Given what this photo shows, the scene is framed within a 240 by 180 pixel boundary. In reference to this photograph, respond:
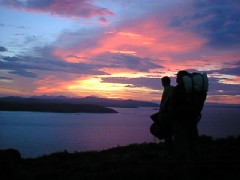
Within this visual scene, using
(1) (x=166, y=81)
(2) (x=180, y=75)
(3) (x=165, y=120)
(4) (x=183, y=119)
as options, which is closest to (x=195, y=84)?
(2) (x=180, y=75)

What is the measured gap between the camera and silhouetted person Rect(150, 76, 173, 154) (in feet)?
25.3

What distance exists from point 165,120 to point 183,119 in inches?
20.5

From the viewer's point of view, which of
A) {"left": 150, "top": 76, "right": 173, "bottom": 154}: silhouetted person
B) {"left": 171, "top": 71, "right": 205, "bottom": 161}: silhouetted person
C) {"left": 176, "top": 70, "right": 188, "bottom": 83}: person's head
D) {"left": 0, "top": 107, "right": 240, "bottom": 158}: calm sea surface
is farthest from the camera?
{"left": 0, "top": 107, "right": 240, "bottom": 158}: calm sea surface

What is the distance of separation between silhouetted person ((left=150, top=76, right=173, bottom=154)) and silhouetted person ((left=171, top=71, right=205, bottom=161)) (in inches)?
10.9

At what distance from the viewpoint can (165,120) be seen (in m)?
7.74

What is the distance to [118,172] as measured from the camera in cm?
707

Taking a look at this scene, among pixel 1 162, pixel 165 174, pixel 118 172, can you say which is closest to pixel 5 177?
pixel 1 162

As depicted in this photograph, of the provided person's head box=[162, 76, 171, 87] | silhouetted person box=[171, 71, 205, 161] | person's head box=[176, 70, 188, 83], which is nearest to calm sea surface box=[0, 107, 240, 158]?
person's head box=[162, 76, 171, 87]

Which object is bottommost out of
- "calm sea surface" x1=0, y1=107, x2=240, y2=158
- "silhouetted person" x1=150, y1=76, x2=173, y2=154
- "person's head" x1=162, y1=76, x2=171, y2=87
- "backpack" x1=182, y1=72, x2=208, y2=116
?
"calm sea surface" x1=0, y1=107, x2=240, y2=158

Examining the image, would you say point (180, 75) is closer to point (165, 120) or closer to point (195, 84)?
point (195, 84)

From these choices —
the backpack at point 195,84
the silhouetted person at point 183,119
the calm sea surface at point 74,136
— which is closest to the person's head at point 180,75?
the silhouetted person at point 183,119

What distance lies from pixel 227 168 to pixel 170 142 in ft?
6.68

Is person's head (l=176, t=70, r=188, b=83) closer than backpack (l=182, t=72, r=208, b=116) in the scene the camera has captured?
No

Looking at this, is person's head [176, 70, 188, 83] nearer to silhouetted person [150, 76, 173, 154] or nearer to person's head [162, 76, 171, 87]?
silhouetted person [150, 76, 173, 154]
